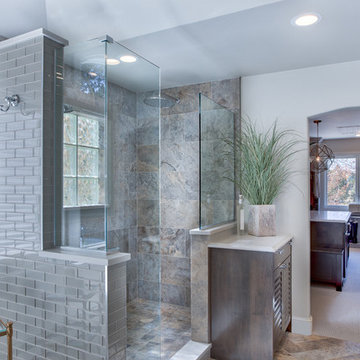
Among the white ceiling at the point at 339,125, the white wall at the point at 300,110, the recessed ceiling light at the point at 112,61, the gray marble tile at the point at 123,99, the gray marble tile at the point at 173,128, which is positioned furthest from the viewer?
the white ceiling at the point at 339,125

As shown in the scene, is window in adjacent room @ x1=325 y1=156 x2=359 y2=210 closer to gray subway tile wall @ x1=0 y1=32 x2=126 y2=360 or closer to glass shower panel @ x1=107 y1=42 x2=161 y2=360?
glass shower panel @ x1=107 y1=42 x2=161 y2=360

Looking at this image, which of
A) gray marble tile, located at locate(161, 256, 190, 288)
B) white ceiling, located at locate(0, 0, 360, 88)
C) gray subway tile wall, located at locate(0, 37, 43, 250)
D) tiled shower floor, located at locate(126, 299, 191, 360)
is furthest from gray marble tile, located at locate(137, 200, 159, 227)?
gray marble tile, located at locate(161, 256, 190, 288)

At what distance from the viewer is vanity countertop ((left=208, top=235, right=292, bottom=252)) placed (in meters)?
2.71

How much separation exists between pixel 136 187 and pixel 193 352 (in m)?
1.41

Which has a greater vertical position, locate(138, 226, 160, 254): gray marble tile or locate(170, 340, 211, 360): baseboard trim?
locate(138, 226, 160, 254): gray marble tile

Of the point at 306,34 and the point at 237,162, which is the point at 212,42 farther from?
the point at 237,162

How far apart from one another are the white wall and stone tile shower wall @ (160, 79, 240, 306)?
0.67 meters

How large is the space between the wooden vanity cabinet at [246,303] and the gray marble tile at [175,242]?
37.0 inches

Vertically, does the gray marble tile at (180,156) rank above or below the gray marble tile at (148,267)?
above

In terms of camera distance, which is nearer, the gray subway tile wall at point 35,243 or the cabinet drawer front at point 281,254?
the gray subway tile wall at point 35,243

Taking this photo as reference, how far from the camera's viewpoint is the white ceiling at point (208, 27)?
2.18 meters

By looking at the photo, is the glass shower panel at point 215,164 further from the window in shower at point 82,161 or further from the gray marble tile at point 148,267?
the window in shower at point 82,161

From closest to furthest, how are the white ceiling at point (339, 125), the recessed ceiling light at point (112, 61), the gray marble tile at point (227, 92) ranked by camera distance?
the recessed ceiling light at point (112, 61), the gray marble tile at point (227, 92), the white ceiling at point (339, 125)

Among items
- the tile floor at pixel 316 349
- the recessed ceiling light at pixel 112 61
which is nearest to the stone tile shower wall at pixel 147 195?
the recessed ceiling light at pixel 112 61
